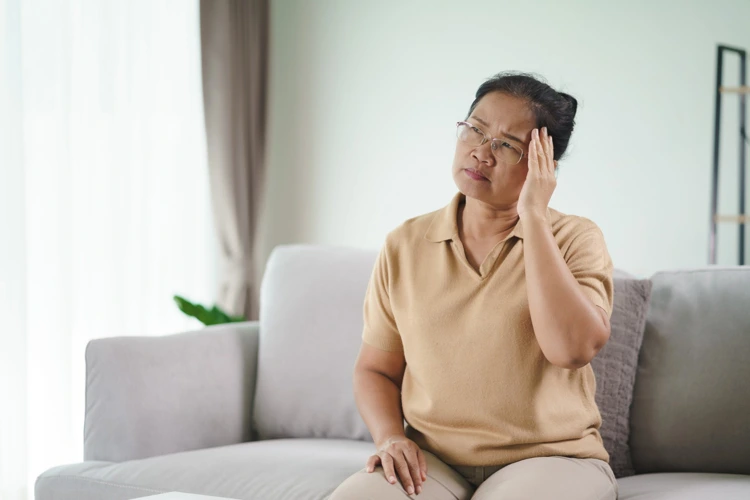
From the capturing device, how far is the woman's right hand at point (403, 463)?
133 cm

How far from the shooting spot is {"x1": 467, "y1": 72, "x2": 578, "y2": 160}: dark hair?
1.50 m

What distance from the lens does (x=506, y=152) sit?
149 cm

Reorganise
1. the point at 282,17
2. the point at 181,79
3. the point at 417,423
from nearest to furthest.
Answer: the point at 417,423 < the point at 181,79 < the point at 282,17

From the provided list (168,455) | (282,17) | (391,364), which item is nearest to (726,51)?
(282,17)

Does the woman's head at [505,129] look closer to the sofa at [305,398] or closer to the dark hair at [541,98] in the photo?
the dark hair at [541,98]

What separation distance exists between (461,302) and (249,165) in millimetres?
2687

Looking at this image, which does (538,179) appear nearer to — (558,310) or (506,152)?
(506,152)

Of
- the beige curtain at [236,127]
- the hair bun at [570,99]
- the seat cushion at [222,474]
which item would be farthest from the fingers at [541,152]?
the beige curtain at [236,127]

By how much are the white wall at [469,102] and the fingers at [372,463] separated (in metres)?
2.13

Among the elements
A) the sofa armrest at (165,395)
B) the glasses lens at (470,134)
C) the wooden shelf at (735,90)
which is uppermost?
the wooden shelf at (735,90)

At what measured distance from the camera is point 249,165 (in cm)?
397

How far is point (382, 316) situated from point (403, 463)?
326mm

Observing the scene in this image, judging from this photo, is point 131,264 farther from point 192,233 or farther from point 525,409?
point 525,409

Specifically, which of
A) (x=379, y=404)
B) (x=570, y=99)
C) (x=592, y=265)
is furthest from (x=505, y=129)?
(x=379, y=404)
